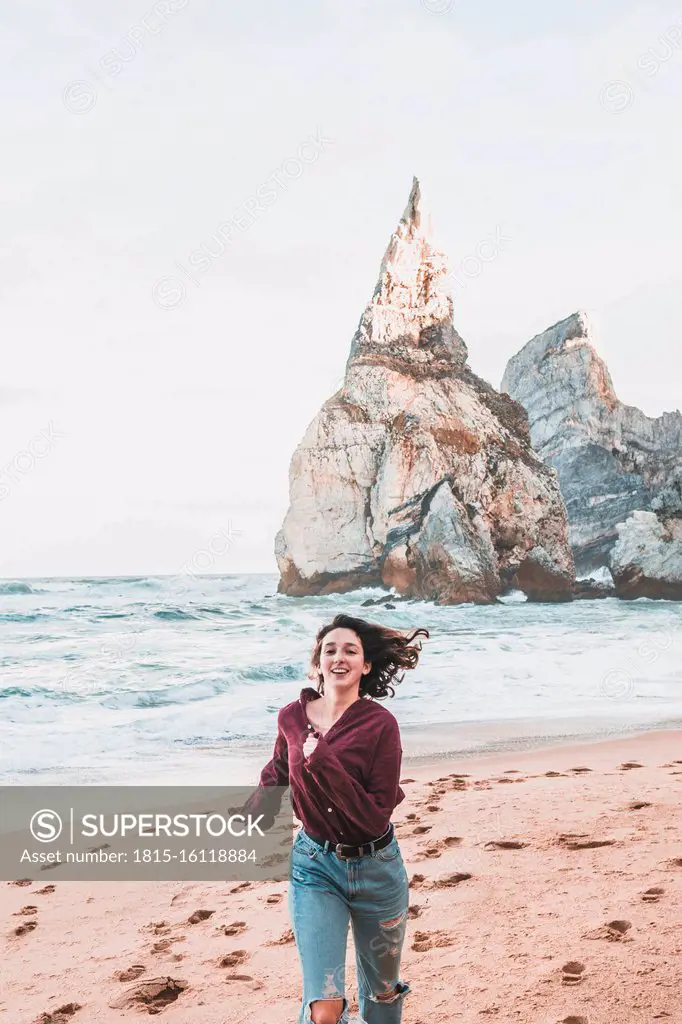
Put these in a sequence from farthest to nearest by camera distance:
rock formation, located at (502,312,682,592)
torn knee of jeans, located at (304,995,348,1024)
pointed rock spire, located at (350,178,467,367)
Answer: rock formation, located at (502,312,682,592) → pointed rock spire, located at (350,178,467,367) → torn knee of jeans, located at (304,995,348,1024)

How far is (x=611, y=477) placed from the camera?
5519 centimetres

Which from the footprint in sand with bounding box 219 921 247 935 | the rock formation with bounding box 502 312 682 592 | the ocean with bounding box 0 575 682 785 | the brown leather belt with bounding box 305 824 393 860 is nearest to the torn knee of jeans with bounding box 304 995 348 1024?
the brown leather belt with bounding box 305 824 393 860

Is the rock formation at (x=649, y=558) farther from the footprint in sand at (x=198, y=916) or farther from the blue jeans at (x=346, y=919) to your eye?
the blue jeans at (x=346, y=919)

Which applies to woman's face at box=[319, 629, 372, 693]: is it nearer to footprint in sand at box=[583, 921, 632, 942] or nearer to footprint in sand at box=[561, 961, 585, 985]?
footprint in sand at box=[561, 961, 585, 985]

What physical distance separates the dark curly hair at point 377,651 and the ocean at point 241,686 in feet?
17.9

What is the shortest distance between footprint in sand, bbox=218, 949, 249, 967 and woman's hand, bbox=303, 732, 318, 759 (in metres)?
1.74

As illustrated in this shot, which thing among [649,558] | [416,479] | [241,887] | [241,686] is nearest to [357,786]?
[241,887]

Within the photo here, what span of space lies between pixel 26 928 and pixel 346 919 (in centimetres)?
283

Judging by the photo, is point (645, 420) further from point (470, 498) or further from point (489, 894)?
point (489, 894)

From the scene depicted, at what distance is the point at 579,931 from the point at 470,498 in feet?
116

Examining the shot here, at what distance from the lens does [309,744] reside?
2.55 metres

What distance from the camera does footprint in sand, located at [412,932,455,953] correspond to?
359cm

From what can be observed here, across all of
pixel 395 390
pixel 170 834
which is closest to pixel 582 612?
pixel 395 390

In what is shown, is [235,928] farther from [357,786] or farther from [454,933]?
[357,786]
